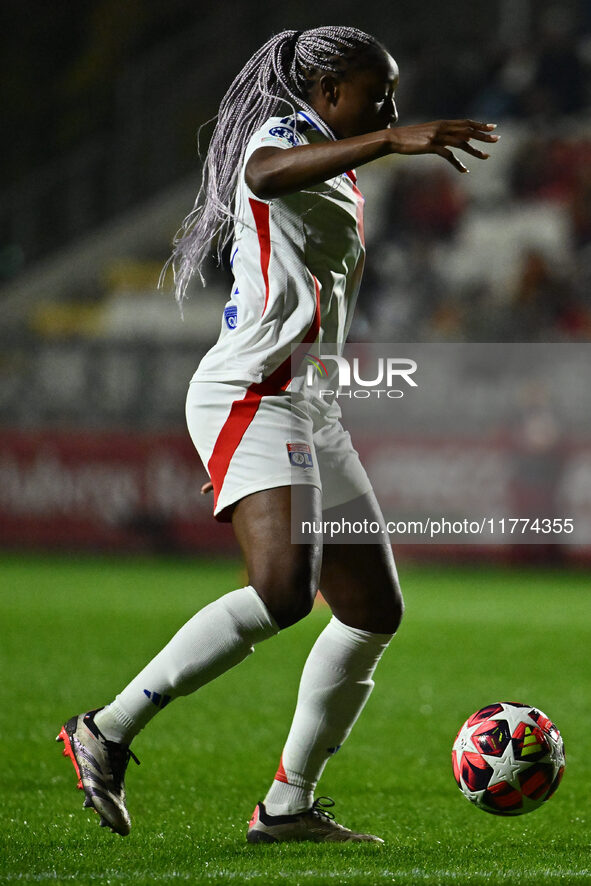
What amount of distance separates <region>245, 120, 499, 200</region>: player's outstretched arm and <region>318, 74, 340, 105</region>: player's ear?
299 mm

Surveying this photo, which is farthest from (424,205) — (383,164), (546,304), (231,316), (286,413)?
(286,413)

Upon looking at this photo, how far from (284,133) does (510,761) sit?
1.84 m

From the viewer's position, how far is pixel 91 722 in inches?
127

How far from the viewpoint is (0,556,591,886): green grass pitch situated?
318cm

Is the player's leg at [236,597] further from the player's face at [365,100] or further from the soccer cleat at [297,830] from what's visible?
the player's face at [365,100]

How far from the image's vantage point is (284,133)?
321 cm

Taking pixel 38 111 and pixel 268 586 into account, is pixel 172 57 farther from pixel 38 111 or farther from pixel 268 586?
pixel 268 586

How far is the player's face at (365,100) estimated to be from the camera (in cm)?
324

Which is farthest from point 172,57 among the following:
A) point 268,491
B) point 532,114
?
point 268,491

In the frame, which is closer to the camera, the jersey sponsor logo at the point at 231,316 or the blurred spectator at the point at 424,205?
the jersey sponsor logo at the point at 231,316

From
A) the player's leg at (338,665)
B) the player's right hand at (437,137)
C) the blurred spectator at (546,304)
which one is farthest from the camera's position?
the blurred spectator at (546,304)

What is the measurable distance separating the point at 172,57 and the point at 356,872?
57.0ft

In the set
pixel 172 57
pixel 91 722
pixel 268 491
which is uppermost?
pixel 172 57
